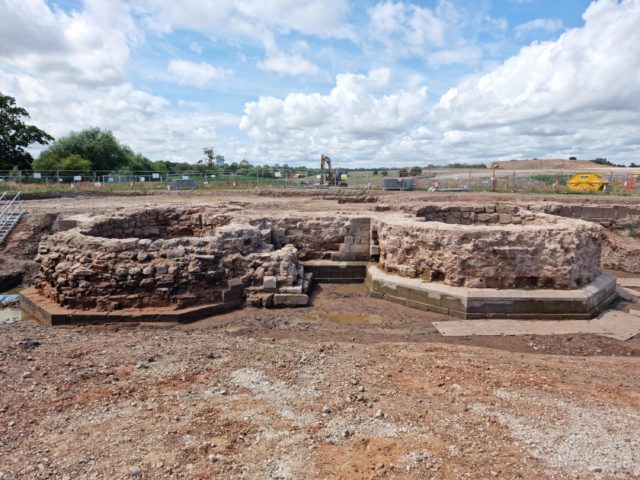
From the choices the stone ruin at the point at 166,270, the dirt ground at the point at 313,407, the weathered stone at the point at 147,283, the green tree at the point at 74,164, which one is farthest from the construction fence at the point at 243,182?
the dirt ground at the point at 313,407

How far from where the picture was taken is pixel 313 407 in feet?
14.3

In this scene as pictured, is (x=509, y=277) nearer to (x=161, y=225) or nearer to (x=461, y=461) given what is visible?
(x=461, y=461)

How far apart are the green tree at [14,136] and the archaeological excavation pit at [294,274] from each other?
31901mm

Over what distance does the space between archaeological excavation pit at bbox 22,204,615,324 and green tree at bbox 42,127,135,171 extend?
36.1 m

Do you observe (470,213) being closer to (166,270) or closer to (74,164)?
(166,270)

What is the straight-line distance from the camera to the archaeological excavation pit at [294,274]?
310 inches

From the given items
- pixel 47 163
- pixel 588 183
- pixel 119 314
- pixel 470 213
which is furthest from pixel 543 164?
pixel 119 314

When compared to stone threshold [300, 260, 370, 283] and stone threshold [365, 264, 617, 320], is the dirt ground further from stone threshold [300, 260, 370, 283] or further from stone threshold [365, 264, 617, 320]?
stone threshold [300, 260, 370, 283]

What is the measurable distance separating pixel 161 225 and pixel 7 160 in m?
30.3

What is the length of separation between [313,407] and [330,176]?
25170 mm

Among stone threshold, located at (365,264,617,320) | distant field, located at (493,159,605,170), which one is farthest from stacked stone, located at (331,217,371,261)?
distant field, located at (493,159,605,170)

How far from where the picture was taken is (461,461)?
11.4 feet

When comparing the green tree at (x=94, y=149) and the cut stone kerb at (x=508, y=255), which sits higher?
the green tree at (x=94, y=149)

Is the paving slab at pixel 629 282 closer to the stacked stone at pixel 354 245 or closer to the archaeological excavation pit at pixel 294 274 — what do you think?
the archaeological excavation pit at pixel 294 274
